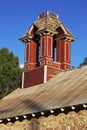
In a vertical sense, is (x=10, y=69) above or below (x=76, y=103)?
above

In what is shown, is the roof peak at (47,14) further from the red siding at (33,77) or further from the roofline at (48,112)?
the roofline at (48,112)

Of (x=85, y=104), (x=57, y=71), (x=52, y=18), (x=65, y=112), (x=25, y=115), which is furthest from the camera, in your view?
(x=52, y=18)

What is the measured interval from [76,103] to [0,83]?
27641 millimetres

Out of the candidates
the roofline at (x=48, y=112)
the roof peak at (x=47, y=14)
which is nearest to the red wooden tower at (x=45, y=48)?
the roof peak at (x=47, y=14)

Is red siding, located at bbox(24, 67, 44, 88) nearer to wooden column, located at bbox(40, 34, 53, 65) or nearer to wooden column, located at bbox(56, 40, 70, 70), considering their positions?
wooden column, located at bbox(40, 34, 53, 65)

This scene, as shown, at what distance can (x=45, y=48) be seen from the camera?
2480 cm

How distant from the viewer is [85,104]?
15.0m

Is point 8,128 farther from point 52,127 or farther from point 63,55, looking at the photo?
point 63,55

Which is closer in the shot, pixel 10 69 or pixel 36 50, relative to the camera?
pixel 36 50

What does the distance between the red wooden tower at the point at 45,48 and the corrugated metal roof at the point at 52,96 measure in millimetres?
1286

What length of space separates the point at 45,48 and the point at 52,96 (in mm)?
6823

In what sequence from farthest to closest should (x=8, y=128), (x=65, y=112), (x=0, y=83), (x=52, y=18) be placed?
(x=0, y=83) < (x=52, y=18) < (x=8, y=128) < (x=65, y=112)

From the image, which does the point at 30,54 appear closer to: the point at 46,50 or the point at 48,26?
the point at 46,50

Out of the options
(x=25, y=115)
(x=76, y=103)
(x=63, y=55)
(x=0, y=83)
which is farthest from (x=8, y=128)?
(x=0, y=83)
